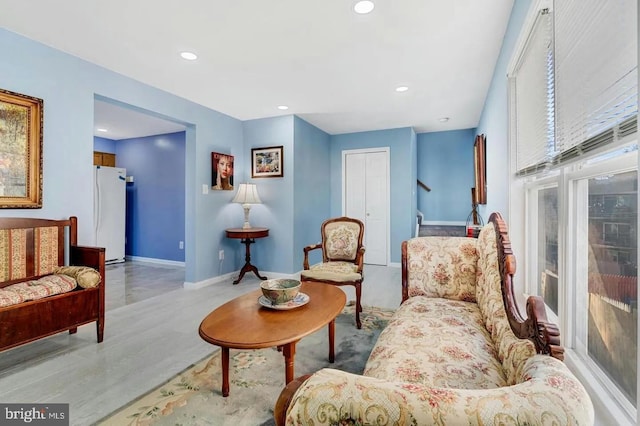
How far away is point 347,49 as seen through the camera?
8.23 feet

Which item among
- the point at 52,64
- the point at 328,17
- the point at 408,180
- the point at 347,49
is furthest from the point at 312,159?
the point at 52,64

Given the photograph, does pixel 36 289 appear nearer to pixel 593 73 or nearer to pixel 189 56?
pixel 189 56

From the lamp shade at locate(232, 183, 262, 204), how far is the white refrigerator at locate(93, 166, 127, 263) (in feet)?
8.77

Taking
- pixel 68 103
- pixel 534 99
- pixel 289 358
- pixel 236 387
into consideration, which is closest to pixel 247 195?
pixel 68 103

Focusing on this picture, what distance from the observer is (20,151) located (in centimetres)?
233

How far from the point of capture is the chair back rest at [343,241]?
3248 millimetres

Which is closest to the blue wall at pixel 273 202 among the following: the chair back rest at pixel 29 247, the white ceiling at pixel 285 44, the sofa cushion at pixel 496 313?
the white ceiling at pixel 285 44

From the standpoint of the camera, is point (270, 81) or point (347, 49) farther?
point (270, 81)

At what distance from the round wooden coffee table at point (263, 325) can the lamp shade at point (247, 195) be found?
253 cm

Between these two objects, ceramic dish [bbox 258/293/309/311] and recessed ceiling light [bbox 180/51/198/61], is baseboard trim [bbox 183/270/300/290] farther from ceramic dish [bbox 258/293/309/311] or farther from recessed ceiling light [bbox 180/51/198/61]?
recessed ceiling light [bbox 180/51/198/61]

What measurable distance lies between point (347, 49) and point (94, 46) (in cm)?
209

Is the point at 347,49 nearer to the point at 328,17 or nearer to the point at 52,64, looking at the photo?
the point at 328,17

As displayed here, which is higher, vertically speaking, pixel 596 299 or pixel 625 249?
pixel 625 249

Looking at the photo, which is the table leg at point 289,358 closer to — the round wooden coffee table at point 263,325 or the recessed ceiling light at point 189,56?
the round wooden coffee table at point 263,325
